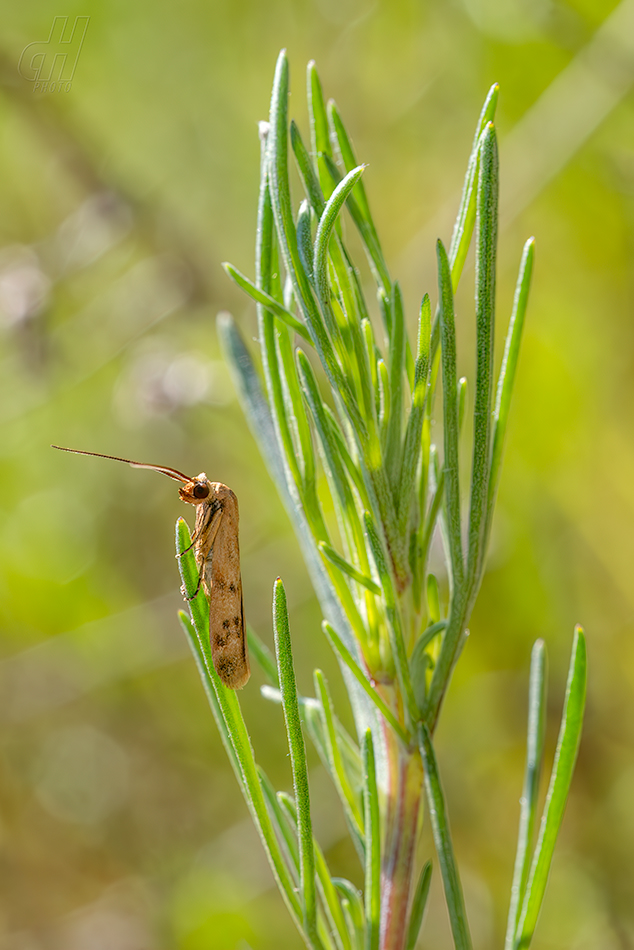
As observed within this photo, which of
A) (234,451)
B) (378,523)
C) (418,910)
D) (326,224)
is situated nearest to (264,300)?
(326,224)

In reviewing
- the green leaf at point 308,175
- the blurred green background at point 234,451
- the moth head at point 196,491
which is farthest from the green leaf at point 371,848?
the blurred green background at point 234,451

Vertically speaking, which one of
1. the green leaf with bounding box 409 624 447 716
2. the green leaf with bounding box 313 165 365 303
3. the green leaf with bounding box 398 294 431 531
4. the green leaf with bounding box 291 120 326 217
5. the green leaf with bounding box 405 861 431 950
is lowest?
the green leaf with bounding box 405 861 431 950

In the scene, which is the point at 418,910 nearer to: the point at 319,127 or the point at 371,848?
the point at 371,848

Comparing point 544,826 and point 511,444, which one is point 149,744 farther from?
point 544,826

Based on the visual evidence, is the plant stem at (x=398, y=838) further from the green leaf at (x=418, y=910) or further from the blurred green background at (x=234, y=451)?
the blurred green background at (x=234, y=451)

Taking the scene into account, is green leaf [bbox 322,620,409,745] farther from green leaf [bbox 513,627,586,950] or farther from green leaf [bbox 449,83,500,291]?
green leaf [bbox 449,83,500,291]
